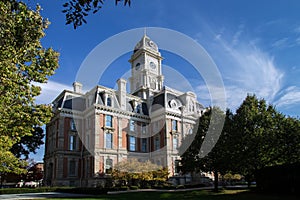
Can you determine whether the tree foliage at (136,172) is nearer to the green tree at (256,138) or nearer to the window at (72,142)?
the window at (72,142)

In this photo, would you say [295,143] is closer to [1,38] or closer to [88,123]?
[1,38]

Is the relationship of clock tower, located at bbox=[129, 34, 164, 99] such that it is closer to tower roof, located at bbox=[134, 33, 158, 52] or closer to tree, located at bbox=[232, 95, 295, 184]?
tower roof, located at bbox=[134, 33, 158, 52]

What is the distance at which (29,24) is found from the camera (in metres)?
9.58

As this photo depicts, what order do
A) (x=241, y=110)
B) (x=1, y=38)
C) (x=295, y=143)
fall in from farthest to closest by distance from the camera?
(x=241, y=110), (x=295, y=143), (x=1, y=38)

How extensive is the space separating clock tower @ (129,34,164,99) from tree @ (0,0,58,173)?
35575mm

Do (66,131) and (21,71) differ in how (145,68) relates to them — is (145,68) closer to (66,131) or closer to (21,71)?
(66,131)

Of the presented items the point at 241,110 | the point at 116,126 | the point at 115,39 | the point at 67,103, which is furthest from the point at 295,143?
the point at 67,103

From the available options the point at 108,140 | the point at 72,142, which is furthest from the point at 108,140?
the point at 72,142

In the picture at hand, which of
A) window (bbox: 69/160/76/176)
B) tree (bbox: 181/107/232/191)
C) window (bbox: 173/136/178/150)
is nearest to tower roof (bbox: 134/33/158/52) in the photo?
window (bbox: 173/136/178/150)

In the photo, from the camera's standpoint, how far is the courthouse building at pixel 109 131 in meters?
34.4

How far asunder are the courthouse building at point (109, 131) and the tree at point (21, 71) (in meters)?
23.9

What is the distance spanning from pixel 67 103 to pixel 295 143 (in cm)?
2864

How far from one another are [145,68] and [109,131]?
18.1 m

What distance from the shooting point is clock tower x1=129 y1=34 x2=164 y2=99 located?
4884 cm
